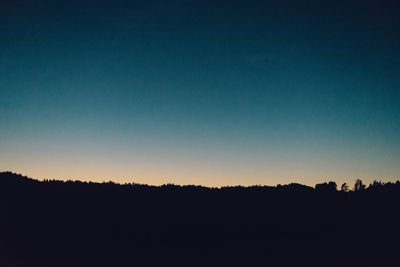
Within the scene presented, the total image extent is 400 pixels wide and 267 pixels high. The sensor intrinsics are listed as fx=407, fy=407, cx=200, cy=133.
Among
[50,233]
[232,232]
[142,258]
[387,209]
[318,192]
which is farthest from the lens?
[318,192]

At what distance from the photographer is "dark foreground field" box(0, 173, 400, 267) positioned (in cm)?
3058

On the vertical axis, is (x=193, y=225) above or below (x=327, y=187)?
below

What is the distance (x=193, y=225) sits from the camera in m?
36.7

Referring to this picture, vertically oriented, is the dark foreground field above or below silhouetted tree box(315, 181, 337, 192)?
below

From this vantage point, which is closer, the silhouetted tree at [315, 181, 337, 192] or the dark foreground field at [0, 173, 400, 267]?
the dark foreground field at [0, 173, 400, 267]

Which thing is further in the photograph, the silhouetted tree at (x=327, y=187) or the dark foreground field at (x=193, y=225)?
the silhouetted tree at (x=327, y=187)

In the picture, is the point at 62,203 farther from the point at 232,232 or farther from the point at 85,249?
the point at 232,232

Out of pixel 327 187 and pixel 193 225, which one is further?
pixel 327 187

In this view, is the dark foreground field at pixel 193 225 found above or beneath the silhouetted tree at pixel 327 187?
beneath

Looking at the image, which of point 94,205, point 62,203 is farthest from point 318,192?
point 62,203

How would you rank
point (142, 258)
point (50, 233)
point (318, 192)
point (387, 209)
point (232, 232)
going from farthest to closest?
point (318, 192), point (387, 209), point (232, 232), point (50, 233), point (142, 258)

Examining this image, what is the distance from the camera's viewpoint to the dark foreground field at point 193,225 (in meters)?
30.6

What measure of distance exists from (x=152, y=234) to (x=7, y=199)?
13.7 meters

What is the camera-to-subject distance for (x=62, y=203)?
37.2 meters
